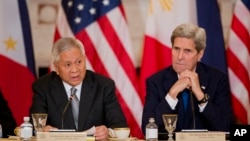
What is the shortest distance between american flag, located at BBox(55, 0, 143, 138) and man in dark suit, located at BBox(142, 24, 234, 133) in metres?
1.01

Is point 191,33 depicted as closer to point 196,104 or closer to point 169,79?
point 169,79

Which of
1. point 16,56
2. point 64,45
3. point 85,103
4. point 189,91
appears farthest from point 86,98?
point 16,56

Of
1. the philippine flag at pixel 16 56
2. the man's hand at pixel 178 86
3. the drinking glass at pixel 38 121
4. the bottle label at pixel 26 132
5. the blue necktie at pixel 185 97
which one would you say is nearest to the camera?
the bottle label at pixel 26 132

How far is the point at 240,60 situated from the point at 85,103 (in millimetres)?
1728

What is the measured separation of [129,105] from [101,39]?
2.01 feet

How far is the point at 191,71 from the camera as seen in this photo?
378 cm

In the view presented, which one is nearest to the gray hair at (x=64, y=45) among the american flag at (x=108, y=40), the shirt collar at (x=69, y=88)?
the shirt collar at (x=69, y=88)

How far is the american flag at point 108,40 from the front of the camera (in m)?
4.86

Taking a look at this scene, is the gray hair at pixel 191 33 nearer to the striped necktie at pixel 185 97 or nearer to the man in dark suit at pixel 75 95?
the striped necktie at pixel 185 97

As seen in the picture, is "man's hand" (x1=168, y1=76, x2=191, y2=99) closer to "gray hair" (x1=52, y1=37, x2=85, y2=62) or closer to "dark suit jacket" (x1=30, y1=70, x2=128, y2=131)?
"dark suit jacket" (x1=30, y1=70, x2=128, y2=131)

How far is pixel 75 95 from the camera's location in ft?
12.6

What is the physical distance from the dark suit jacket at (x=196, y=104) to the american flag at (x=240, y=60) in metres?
1.08

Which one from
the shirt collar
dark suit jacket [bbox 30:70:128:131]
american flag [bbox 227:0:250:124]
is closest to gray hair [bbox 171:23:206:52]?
dark suit jacket [bbox 30:70:128:131]

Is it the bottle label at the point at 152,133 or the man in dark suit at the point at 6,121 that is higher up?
the man in dark suit at the point at 6,121
